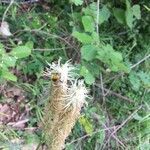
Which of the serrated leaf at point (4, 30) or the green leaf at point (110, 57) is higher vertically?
the serrated leaf at point (4, 30)

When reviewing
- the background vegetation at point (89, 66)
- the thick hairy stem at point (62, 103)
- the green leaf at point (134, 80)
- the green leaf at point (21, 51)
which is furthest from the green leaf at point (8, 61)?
the green leaf at point (134, 80)

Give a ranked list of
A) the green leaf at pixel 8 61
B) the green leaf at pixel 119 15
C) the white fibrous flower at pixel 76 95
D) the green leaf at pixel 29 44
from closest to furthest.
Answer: the white fibrous flower at pixel 76 95 → the green leaf at pixel 8 61 → the green leaf at pixel 29 44 → the green leaf at pixel 119 15

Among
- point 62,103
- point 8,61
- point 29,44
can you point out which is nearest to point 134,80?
point 29,44

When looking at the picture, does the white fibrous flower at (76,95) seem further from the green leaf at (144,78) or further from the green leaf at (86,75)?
the green leaf at (144,78)

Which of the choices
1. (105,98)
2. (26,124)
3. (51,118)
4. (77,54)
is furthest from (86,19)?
(51,118)

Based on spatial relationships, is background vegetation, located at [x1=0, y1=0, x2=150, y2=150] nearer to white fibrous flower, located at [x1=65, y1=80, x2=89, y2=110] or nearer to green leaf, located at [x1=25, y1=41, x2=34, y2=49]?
green leaf, located at [x1=25, y1=41, x2=34, y2=49]

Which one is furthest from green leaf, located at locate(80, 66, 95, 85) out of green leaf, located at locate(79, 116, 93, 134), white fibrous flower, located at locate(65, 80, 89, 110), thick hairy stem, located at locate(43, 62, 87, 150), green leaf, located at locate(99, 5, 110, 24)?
white fibrous flower, located at locate(65, 80, 89, 110)

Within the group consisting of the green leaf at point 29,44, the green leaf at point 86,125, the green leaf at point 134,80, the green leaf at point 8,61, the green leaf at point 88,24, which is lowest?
the green leaf at point 86,125

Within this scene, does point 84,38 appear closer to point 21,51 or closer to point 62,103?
point 21,51
